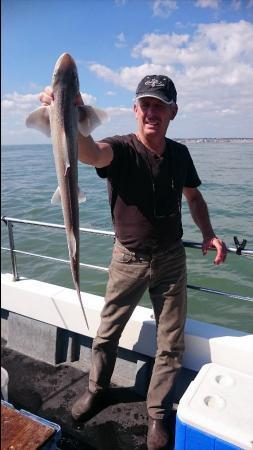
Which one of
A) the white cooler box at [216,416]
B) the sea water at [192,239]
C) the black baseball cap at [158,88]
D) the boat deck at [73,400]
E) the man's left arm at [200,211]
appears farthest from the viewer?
the sea water at [192,239]

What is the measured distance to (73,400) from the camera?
3467 millimetres

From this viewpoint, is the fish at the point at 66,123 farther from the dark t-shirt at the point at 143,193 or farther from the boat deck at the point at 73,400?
the boat deck at the point at 73,400

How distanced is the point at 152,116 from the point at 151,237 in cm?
86

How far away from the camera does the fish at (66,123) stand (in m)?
1.76

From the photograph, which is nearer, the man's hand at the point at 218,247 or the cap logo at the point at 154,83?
the cap logo at the point at 154,83

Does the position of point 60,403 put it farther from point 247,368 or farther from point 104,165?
point 104,165

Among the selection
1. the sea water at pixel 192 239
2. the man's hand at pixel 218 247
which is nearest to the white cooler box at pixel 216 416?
the man's hand at pixel 218 247

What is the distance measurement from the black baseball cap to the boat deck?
2277 mm

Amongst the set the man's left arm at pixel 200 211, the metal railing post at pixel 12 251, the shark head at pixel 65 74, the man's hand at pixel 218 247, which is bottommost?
the metal railing post at pixel 12 251

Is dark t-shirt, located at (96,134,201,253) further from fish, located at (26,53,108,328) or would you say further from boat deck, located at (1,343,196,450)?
boat deck, located at (1,343,196,450)

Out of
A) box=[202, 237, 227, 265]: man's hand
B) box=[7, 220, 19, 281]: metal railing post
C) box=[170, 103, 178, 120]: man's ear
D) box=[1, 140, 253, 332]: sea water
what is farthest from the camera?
box=[1, 140, 253, 332]: sea water

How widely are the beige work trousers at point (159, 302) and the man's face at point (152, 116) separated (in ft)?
2.81

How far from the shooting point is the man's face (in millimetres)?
2740

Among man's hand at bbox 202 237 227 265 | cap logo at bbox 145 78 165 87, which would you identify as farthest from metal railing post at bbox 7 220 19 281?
cap logo at bbox 145 78 165 87
